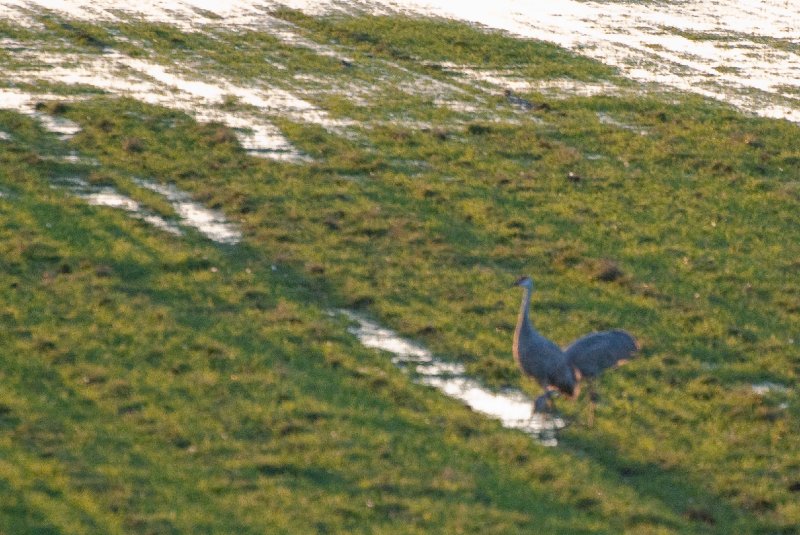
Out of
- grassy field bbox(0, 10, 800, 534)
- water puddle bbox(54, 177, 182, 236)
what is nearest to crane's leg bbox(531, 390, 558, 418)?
grassy field bbox(0, 10, 800, 534)

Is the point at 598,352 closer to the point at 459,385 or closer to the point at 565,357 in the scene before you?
the point at 565,357

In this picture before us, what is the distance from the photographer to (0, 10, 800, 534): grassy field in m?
13.7

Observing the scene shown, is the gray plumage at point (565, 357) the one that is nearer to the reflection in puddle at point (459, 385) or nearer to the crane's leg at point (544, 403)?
the crane's leg at point (544, 403)

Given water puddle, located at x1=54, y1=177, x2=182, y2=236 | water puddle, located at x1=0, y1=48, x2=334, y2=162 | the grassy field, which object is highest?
the grassy field

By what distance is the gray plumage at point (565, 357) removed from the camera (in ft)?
51.0

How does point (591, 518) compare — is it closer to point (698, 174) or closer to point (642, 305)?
point (642, 305)

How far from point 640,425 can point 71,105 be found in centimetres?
2267

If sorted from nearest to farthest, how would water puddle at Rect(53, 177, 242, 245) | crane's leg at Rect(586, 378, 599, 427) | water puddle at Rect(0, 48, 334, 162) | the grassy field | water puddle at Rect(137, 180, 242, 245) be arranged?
the grassy field
crane's leg at Rect(586, 378, 599, 427)
water puddle at Rect(137, 180, 242, 245)
water puddle at Rect(53, 177, 242, 245)
water puddle at Rect(0, 48, 334, 162)

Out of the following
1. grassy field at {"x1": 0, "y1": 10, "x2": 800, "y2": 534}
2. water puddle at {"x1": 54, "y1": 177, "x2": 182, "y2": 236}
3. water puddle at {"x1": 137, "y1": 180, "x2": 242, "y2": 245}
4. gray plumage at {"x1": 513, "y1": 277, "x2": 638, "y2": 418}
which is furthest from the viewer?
water puddle at {"x1": 54, "y1": 177, "x2": 182, "y2": 236}

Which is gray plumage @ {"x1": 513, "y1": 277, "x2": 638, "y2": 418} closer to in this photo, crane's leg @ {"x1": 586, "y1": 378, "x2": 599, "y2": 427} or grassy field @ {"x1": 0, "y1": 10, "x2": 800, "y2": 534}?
crane's leg @ {"x1": 586, "y1": 378, "x2": 599, "y2": 427}

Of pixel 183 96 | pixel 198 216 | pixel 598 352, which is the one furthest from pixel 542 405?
pixel 183 96

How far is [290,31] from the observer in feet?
168

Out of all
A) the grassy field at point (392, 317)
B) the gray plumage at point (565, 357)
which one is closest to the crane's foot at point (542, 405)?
the gray plumage at point (565, 357)

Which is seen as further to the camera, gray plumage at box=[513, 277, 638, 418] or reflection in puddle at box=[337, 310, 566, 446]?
reflection in puddle at box=[337, 310, 566, 446]
